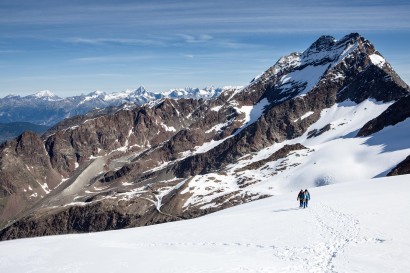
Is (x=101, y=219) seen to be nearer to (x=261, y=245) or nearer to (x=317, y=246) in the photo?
(x=261, y=245)

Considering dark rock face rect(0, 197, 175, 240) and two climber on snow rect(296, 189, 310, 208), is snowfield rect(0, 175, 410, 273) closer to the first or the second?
two climber on snow rect(296, 189, 310, 208)

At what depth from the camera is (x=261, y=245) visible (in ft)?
98.2

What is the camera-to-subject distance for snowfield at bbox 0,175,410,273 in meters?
24.5

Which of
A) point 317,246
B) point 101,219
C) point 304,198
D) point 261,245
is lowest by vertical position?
point 101,219

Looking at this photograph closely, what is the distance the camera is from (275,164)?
7840 inches

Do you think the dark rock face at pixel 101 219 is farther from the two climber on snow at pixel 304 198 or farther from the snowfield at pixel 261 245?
the snowfield at pixel 261 245

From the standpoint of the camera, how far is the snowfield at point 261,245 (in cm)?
2448

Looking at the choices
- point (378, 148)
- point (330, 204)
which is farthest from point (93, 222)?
point (330, 204)

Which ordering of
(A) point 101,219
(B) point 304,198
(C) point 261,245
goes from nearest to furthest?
(C) point 261,245 → (B) point 304,198 → (A) point 101,219

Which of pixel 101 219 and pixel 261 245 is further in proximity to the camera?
pixel 101 219

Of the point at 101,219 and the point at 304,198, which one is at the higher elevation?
the point at 304,198

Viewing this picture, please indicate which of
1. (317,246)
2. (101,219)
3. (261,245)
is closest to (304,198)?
(261,245)

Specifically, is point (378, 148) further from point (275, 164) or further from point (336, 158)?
point (275, 164)

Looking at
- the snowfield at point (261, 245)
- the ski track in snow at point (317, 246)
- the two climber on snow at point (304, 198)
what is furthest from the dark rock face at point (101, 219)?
the ski track in snow at point (317, 246)
